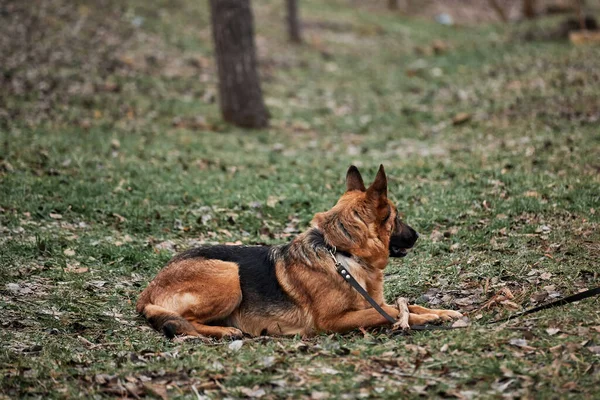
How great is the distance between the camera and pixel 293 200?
34.9 feet

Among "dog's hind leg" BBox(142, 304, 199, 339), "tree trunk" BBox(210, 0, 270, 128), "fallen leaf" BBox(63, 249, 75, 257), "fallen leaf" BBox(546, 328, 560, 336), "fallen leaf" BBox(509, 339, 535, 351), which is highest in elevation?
"tree trunk" BBox(210, 0, 270, 128)

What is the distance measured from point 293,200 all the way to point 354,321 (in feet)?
14.3

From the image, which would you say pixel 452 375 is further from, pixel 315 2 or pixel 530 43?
pixel 315 2

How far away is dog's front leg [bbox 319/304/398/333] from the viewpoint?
649 cm

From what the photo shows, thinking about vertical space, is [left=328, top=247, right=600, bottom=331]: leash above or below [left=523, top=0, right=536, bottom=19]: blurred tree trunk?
below

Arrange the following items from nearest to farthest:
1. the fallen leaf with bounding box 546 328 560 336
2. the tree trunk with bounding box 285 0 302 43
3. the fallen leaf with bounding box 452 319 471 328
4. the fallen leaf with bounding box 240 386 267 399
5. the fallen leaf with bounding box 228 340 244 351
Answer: the fallen leaf with bounding box 240 386 267 399 < the fallen leaf with bounding box 546 328 560 336 < the fallen leaf with bounding box 228 340 244 351 < the fallen leaf with bounding box 452 319 471 328 < the tree trunk with bounding box 285 0 302 43

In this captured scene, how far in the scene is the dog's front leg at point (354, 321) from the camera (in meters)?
6.49

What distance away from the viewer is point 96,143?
13414 mm

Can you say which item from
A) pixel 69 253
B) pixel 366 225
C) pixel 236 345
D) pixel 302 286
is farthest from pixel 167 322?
pixel 69 253

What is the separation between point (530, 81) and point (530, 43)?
6.18 metres

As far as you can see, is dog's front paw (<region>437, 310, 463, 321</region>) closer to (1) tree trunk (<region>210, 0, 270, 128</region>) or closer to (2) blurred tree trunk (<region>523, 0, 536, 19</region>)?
(1) tree trunk (<region>210, 0, 270, 128</region>)

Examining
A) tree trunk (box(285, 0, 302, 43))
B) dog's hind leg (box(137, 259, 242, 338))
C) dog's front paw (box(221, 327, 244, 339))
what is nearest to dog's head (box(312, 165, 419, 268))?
dog's hind leg (box(137, 259, 242, 338))

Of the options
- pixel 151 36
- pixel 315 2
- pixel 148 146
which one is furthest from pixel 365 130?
pixel 315 2

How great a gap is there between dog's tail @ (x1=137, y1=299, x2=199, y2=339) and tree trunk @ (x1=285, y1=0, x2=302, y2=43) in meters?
19.6
